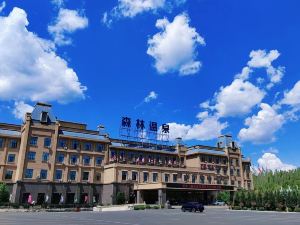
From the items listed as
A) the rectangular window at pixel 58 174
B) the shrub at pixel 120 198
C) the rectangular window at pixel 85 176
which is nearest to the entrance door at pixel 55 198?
the rectangular window at pixel 58 174

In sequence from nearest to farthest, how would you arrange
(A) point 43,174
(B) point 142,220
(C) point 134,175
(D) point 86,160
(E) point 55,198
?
(B) point 142,220, (A) point 43,174, (E) point 55,198, (C) point 134,175, (D) point 86,160

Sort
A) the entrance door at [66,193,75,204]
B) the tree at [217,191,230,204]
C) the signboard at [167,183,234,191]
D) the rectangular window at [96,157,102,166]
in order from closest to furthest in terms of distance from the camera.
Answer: the signboard at [167,183,234,191], the entrance door at [66,193,75,204], the rectangular window at [96,157,102,166], the tree at [217,191,230,204]

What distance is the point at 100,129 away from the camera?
70.4 meters

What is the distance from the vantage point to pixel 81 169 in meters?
62.3

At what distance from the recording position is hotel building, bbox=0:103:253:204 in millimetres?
57281

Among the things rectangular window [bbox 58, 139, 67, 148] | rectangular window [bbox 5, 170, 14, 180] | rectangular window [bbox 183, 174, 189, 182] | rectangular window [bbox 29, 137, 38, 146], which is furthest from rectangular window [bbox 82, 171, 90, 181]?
rectangular window [bbox 183, 174, 189, 182]

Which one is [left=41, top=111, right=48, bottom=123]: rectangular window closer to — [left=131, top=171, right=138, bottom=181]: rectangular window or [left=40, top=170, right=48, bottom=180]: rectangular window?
[left=40, top=170, right=48, bottom=180]: rectangular window

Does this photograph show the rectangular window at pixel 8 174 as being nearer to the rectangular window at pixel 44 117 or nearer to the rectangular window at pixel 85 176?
the rectangular window at pixel 44 117

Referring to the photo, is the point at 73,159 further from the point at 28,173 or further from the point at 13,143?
the point at 13,143

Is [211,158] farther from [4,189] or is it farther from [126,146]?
[4,189]

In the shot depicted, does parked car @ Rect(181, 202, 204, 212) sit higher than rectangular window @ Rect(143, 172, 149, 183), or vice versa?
rectangular window @ Rect(143, 172, 149, 183)

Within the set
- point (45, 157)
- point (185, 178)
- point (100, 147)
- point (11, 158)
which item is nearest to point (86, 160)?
point (100, 147)

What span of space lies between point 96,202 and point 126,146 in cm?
1338

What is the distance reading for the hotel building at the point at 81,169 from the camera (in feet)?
188
